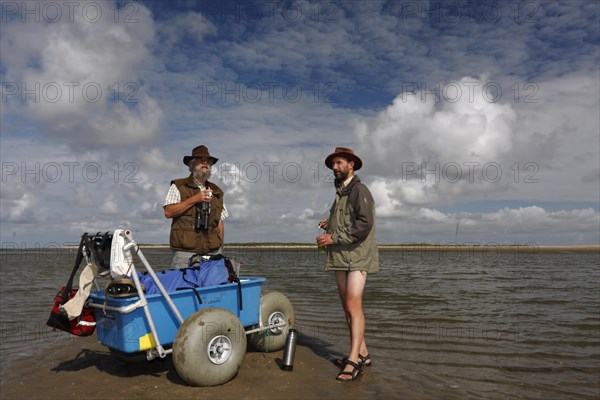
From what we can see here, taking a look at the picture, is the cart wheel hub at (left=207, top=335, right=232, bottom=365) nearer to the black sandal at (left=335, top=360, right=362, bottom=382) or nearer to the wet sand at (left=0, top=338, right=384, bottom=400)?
the wet sand at (left=0, top=338, right=384, bottom=400)

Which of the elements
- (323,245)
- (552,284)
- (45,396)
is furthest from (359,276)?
(552,284)

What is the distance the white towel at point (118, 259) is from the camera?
168 inches

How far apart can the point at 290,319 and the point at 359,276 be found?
144 centimetres

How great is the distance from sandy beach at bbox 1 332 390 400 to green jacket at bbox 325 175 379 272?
1257 millimetres

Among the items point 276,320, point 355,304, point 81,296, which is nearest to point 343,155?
point 355,304

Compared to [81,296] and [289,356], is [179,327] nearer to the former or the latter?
[81,296]

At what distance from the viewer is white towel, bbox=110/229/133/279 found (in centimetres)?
426

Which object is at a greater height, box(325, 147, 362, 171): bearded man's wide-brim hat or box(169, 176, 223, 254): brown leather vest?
box(325, 147, 362, 171): bearded man's wide-brim hat

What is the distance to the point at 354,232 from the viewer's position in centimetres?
482

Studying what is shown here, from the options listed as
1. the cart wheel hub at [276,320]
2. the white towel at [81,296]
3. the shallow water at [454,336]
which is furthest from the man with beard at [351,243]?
the white towel at [81,296]

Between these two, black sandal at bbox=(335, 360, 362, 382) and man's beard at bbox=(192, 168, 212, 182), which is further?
man's beard at bbox=(192, 168, 212, 182)

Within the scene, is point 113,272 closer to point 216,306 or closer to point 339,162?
point 216,306

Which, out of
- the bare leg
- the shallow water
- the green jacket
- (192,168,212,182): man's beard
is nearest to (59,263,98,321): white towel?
(192,168,212,182): man's beard

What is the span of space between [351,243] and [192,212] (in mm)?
1940
